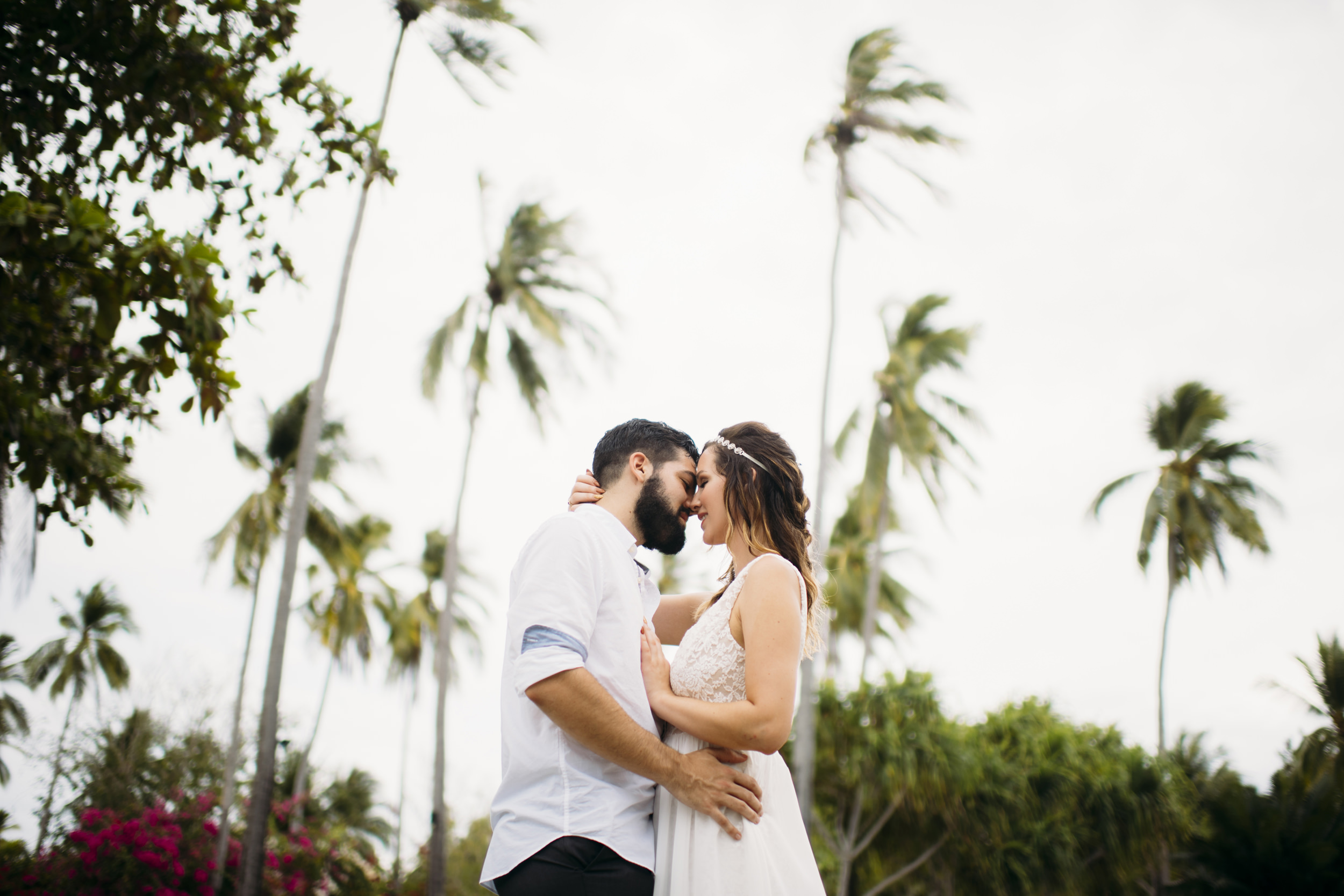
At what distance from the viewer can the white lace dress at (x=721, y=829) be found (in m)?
2.20

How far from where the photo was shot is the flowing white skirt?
2.19 m

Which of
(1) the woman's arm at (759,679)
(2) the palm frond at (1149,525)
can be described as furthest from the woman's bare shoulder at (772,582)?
(2) the palm frond at (1149,525)

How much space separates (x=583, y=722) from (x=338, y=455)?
2234cm

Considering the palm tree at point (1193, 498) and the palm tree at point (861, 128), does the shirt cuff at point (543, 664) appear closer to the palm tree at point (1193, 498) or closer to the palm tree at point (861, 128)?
the palm tree at point (861, 128)

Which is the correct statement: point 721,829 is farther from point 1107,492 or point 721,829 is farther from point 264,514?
point 1107,492

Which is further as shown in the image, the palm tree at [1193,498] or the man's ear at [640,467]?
the palm tree at [1193,498]

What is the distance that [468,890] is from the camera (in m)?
22.4

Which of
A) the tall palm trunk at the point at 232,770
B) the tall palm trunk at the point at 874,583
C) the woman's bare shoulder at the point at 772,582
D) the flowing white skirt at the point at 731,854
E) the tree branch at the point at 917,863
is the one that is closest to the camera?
the flowing white skirt at the point at 731,854

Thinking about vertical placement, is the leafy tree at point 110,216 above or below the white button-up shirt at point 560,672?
above

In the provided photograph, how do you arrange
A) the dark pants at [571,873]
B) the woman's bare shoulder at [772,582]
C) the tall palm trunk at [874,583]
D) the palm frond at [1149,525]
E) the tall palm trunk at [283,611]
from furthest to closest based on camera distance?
the palm frond at [1149,525] < the tall palm trunk at [874,583] < the tall palm trunk at [283,611] < the woman's bare shoulder at [772,582] < the dark pants at [571,873]

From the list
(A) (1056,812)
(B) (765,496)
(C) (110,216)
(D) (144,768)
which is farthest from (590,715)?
(D) (144,768)

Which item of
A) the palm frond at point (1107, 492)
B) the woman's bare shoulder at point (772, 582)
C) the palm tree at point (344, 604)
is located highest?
the palm frond at point (1107, 492)

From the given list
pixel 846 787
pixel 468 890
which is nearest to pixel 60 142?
pixel 846 787

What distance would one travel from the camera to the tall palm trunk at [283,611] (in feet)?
38.7
